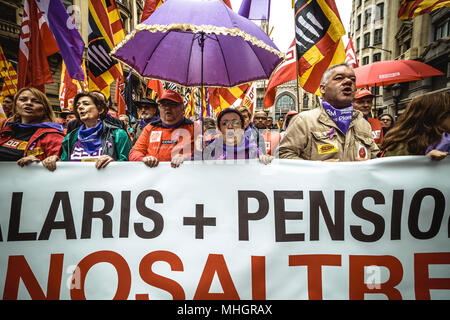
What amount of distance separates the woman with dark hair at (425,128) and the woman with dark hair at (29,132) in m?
3.03

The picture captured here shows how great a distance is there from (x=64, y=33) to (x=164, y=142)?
2.29 metres

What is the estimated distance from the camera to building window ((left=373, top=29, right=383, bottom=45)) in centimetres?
2944

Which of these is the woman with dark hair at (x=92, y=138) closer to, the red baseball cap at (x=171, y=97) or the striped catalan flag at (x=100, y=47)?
the red baseball cap at (x=171, y=97)

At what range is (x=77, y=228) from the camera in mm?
1867

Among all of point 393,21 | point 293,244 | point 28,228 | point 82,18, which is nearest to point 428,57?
point 393,21

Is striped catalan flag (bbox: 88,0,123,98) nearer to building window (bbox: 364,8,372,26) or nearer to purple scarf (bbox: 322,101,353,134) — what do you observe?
purple scarf (bbox: 322,101,353,134)

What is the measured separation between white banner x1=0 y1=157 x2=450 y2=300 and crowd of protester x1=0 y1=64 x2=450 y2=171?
7.7 inches

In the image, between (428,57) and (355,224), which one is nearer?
(355,224)


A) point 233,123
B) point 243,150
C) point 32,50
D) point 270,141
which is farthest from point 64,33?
point 270,141

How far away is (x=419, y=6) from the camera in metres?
2.98

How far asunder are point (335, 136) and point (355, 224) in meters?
0.81

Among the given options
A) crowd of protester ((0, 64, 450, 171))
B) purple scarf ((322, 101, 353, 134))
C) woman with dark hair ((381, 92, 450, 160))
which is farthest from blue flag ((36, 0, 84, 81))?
woman with dark hair ((381, 92, 450, 160))

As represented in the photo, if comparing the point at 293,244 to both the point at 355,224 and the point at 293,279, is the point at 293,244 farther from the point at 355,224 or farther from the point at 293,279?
the point at 355,224

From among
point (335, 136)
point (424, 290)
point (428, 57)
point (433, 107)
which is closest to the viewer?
point (424, 290)
